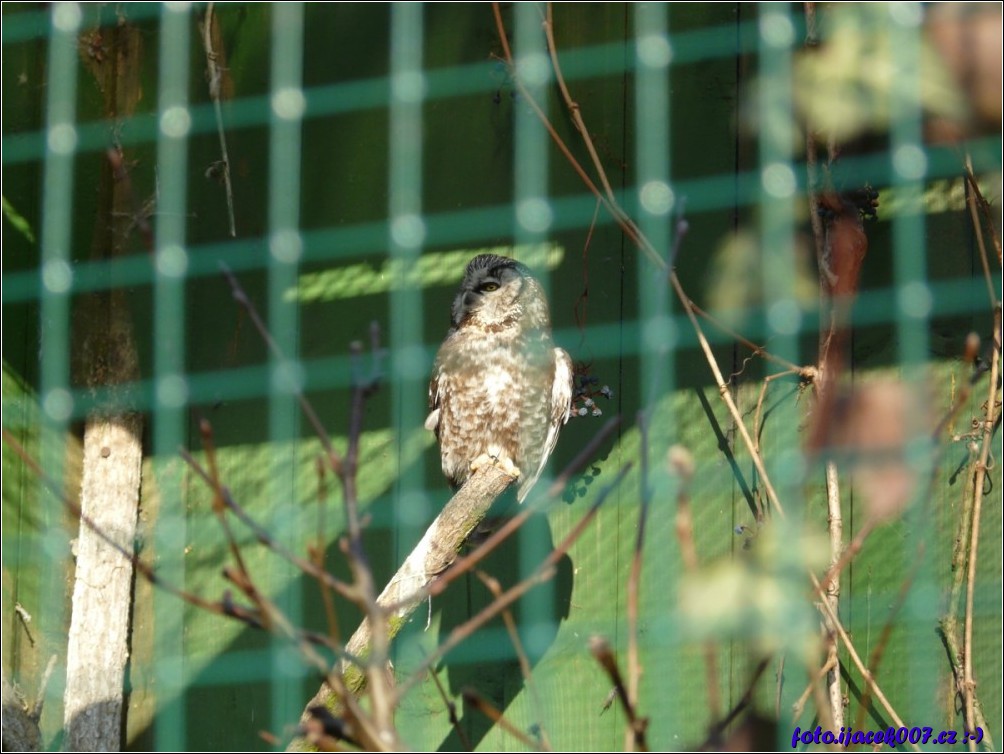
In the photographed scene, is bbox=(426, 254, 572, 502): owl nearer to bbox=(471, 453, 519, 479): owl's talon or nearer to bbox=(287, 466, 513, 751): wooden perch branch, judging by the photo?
bbox=(471, 453, 519, 479): owl's talon

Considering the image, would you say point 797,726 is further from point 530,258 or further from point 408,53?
point 408,53

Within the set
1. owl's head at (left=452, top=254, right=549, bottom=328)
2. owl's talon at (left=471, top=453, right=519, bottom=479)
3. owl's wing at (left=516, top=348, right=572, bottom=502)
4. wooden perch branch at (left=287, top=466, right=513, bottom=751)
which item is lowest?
wooden perch branch at (left=287, top=466, right=513, bottom=751)

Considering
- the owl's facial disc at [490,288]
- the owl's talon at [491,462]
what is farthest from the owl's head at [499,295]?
the owl's talon at [491,462]

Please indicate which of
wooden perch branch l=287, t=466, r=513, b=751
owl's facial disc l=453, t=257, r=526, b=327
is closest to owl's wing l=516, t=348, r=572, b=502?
owl's facial disc l=453, t=257, r=526, b=327

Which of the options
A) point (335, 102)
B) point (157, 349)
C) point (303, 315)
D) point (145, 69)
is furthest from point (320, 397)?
point (145, 69)

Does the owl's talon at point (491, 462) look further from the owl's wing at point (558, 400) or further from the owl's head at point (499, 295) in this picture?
the owl's head at point (499, 295)

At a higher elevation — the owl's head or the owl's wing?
the owl's head

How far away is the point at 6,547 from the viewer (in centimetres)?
235

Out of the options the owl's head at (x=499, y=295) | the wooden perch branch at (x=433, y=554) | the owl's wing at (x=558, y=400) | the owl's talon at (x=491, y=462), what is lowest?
the wooden perch branch at (x=433, y=554)

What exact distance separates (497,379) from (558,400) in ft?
0.61

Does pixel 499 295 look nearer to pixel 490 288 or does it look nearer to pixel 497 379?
pixel 490 288

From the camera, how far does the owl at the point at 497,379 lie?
88.8 inches

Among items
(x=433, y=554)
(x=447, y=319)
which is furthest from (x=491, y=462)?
(x=433, y=554)

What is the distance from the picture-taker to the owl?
2.26 meters
